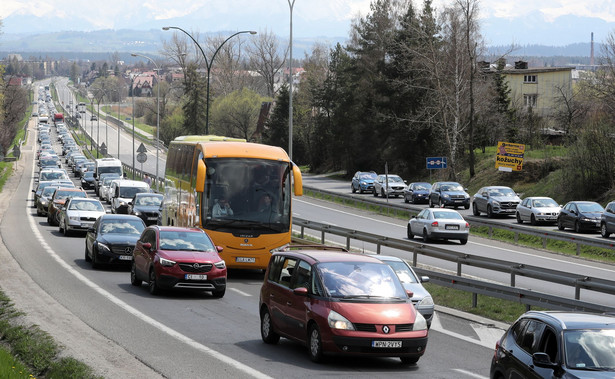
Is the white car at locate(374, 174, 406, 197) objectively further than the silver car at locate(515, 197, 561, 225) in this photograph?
Yes

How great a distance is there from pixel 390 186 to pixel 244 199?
41.5 meters

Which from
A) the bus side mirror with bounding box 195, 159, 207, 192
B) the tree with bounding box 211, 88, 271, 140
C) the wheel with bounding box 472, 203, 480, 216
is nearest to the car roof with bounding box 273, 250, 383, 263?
the bus side mirror with bounding box 195, 159, 207, 192

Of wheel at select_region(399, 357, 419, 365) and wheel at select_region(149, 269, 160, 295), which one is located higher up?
wheel at select_region(399, 357, 419, 365)

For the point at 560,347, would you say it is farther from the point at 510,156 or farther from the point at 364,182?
the point at 364,182

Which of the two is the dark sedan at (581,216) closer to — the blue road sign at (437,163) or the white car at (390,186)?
the blue road sign at (437,163)

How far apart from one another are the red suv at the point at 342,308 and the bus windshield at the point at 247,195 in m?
11.1

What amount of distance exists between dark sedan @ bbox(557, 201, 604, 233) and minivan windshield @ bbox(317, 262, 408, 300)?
2948 centimetres

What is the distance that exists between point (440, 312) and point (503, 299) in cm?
138

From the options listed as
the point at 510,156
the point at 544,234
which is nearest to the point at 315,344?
the point at 544,234

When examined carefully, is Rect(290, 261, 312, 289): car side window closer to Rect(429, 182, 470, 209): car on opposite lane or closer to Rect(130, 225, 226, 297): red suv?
Rect(130, 225, 226, 297): red suv

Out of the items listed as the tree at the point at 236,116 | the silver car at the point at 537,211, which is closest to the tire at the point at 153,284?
the silver car at the point at 537,211

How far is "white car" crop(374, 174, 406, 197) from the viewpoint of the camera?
67.2 meters

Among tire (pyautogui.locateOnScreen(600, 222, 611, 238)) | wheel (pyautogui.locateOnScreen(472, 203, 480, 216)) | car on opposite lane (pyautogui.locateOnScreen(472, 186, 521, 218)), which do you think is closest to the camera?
tire (pyautogui.locateOnScreen(600, 222, 611, 238))

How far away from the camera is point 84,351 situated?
45.8 ft
